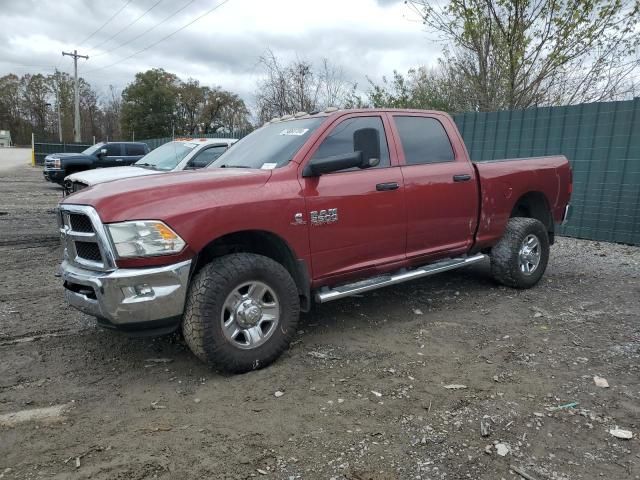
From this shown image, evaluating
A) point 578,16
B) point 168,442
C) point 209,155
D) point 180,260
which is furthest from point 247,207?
point 578,16

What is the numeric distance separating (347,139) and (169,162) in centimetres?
603

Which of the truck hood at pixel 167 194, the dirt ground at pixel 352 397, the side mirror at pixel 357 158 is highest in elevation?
the side mirror at pixel 357 158

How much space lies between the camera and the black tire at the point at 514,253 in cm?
569

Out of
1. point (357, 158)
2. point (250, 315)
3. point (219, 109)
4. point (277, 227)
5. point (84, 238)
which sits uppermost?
point (219, 109)

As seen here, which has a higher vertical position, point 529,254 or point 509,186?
point 509,186

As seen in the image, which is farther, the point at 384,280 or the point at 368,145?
the point at 384,280

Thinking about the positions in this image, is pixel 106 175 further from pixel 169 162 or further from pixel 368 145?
pixel 368 145

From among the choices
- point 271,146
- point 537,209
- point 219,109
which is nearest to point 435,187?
point 271,146

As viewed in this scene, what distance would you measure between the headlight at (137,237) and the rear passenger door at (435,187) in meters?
2.31

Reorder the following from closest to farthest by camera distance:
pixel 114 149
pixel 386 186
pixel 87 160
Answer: pixel 386 186 < pixel 87 160 < pixel 114 149

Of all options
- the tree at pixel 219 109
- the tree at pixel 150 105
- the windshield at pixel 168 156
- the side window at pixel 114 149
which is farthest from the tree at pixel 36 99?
the windshield at pixel 168 156

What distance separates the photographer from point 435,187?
4.85 m

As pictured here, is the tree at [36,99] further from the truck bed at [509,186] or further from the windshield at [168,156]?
the truck bed at [509,186]

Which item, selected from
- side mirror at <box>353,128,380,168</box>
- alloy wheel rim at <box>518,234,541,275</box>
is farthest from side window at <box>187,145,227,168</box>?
alloy wheel rim at <box>518,234,541,275</box>
